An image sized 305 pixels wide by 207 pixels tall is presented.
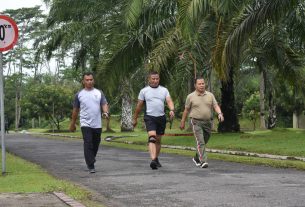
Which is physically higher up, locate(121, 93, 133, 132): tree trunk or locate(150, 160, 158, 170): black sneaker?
locate(121, 93, 133, 132): tree trunk

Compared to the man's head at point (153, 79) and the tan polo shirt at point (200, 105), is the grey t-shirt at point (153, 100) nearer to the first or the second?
the man's head at point (153, 79)

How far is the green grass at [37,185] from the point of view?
7391 millimetres

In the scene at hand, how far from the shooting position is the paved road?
693 cm

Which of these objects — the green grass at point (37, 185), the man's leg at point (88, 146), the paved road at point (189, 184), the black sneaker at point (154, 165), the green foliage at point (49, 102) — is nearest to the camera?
the paved road at point (189, 184)

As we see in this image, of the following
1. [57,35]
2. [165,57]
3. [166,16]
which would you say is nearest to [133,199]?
[165,57]

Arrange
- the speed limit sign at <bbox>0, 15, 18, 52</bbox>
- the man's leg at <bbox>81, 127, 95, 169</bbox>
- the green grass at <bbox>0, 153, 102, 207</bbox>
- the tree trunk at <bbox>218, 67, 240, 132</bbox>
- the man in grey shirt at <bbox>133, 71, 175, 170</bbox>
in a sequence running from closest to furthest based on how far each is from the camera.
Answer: the green grass at <bbox>0, 153, 102, 207</bbox> < the speed limit sign at <bbox>0, 15, 18, 52</bbox> < the man's leg at <bbox>81, 127, 95, 169</bbox> < the man in grey shirt at <bbox>133, 71, 175, 170</bbox> < the tree trunk at <bbox>218, 67, 240, 132</bbox>

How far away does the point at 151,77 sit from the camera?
10812 mm

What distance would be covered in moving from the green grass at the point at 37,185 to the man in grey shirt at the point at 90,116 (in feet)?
3.06

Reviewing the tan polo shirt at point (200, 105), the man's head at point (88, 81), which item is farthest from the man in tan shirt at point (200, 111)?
the man's head at point (88, 81)

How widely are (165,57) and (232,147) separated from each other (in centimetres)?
393

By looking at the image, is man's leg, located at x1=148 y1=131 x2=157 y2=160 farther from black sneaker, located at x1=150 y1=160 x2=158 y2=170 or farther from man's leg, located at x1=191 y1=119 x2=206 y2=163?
man's leg, located at x1=191 y1=119 x2=206 y2=163

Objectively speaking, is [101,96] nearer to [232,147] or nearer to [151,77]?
[151,77]

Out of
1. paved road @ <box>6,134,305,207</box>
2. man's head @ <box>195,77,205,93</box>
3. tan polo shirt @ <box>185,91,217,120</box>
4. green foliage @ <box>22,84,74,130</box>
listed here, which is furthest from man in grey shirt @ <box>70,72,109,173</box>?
green foliage @ <box>22,84,74,130</box>

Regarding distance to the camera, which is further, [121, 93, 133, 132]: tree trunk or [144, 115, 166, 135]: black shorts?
[121, 93, 133, 132]: tree trunk
